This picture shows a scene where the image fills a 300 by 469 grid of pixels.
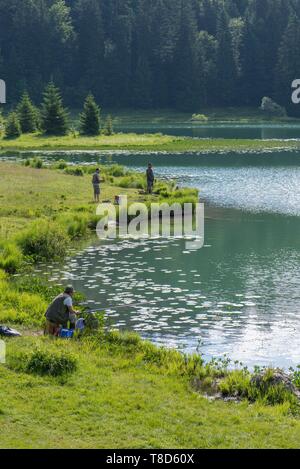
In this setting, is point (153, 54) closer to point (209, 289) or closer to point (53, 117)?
point (53, 117)

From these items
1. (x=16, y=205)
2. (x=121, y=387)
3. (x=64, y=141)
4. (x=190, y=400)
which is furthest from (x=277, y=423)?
(x=64, y=141)

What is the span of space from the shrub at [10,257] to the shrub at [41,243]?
0.85m

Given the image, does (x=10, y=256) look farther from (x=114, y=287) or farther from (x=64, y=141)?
(x=64, y=141)

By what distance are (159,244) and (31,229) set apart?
676 centimetres

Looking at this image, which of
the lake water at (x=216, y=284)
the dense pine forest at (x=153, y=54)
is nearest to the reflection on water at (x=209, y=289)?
the lake water at (x=216, y=284)

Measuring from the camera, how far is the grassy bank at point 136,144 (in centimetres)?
9412

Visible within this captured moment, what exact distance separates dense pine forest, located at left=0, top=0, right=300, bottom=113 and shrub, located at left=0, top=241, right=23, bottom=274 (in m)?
140

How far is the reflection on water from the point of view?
76.8ft

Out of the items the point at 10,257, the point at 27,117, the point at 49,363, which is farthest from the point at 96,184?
the point at 27,117

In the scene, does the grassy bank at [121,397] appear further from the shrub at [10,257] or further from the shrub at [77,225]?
the shrub at [77,225]

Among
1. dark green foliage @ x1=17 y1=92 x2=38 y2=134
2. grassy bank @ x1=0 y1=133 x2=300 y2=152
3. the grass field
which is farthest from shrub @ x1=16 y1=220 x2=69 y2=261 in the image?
the grass field

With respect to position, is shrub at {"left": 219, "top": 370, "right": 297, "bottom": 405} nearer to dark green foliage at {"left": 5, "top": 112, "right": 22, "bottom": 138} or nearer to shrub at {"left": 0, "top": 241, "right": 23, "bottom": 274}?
shrub at {"left": 0, "top": 241, "right": 23, "bottom": 274}

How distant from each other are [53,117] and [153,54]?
288 feet

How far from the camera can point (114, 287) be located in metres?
29.9
